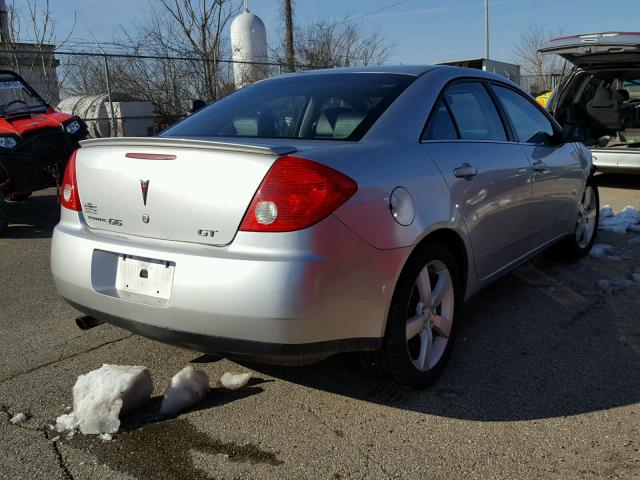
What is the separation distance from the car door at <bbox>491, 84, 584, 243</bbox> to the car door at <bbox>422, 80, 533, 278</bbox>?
0.18m

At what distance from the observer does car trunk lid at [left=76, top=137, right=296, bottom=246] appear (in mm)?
2367

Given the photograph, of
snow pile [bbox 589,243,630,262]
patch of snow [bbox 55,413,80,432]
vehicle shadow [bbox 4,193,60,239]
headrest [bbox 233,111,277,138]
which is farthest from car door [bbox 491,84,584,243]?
vehicle shadow [bbox 4,193,60,239]

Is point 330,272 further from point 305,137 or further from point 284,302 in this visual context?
point 305,137

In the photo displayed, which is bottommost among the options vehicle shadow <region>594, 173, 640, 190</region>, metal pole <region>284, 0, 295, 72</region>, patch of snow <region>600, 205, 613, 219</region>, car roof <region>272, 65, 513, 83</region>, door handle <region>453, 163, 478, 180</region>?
vehicle shadow <region>594, 173, 640, 190</region>

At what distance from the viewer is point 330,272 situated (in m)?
2.31

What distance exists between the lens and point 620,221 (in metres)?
6.53

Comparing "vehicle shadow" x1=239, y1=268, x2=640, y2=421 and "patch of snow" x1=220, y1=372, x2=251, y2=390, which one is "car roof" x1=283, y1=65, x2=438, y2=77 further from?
"patch of snow" x1=220, y1=372, x2=251, y2=390

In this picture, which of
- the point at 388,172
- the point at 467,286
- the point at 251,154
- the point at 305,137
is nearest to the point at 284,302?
the point at 251,154

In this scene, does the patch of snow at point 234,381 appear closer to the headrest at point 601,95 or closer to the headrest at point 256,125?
the headrest at point 256,125

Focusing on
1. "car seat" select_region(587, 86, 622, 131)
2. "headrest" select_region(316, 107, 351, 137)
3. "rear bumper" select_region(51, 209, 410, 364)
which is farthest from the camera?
"car seat" select_region(587, 86, 622, 131)

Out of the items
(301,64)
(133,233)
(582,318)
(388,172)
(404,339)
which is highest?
(301,64)

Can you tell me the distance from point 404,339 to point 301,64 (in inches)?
666

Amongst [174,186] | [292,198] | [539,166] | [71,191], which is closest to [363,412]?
[292,198]

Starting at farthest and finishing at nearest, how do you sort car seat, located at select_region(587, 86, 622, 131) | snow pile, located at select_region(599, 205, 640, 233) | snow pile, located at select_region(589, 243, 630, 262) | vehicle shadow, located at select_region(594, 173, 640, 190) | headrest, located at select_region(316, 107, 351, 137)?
car seat, located at select_region(587, 86, 622, 131) → vehicle shadow, located at select_region(594, 173, 640, 190) → snow pile, located at select_region(599, 205, 640, 233) → snow pile, located at select_region(589, 243, 630, 262) → headrest, located at select_region(316, 107, 351, 137)
